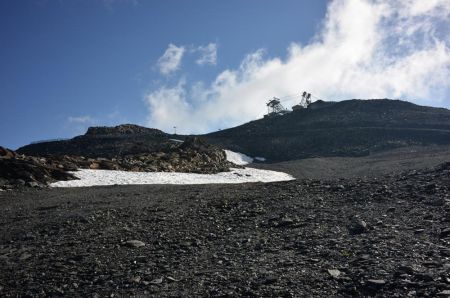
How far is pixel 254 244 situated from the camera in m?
9.50

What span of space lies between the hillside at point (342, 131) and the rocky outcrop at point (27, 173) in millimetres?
40435

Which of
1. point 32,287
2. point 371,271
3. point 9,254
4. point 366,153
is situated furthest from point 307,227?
point 366,153

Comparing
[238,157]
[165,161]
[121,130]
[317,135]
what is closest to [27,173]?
[165,161]

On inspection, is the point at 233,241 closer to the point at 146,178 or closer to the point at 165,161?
the point at 146,178

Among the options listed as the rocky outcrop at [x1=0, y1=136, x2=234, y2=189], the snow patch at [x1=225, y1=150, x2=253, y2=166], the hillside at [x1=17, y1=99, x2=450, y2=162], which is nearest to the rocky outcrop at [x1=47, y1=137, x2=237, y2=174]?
the rocky outcrop at [x1=0, y1=136, x2=234, y2=189]

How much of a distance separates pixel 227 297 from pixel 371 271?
2.44 m

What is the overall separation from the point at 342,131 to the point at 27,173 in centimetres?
5942

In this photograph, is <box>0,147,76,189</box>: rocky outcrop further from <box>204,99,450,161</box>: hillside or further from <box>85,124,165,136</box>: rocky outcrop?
<box>85,124,165,136</box>: rocky outcrop

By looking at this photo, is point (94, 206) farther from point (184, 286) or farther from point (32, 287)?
point (184, 286)

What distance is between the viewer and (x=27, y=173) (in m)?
24.1

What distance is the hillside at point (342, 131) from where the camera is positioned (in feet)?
212

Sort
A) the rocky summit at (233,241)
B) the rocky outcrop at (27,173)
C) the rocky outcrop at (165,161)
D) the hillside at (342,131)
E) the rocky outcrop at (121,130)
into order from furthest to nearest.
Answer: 1. the rocky outcrop at (121,130)
2. the hillside at (342,131)
3. the rocky outcrop at (165,161)
4. the rocky outcrop at (27,173)
5. the rocky summit at (233,241)

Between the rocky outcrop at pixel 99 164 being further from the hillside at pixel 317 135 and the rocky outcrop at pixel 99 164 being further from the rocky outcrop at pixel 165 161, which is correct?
the hillside at pixel 317 135

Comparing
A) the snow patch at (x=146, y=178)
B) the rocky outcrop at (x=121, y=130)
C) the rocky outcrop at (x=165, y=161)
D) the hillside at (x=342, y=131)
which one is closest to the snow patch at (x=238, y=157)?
the hillside at (x=342, y=131)
